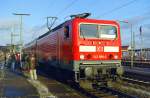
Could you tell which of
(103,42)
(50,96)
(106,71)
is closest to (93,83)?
(106,71)

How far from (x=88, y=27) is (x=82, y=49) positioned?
1.19m

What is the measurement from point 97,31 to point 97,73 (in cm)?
199

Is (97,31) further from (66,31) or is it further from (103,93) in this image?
(103,93)

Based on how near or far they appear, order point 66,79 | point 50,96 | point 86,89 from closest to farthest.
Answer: point 50,96 → point 86,89 → point 66,79

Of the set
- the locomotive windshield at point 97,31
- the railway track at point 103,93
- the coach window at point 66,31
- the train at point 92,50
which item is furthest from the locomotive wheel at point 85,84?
the coach window at point 66,31

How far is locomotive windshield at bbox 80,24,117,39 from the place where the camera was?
17672mm

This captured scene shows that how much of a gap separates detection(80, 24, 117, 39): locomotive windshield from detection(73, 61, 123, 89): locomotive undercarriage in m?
1.30

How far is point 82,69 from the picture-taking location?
17328 mm

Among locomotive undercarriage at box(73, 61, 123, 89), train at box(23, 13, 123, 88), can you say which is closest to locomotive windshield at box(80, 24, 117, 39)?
train at box(23, 13, 123, 88)

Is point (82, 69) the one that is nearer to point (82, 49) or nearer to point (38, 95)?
point (82, 49)

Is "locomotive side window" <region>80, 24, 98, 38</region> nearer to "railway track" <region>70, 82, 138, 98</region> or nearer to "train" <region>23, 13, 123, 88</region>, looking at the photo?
"train" <region>23, 13, 123, 88</region>

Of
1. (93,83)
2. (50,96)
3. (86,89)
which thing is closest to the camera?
(50,96)

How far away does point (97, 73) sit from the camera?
17578 millimetres

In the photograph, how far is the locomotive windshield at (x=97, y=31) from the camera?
17.7m
